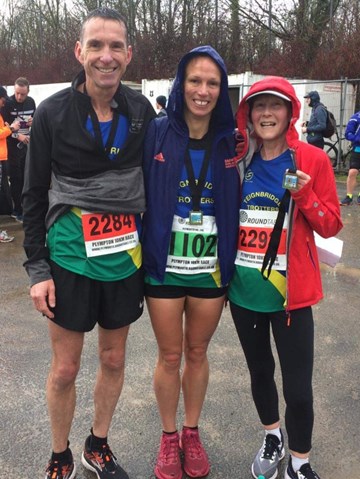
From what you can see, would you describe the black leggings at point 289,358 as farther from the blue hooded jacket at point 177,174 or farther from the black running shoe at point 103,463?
the black running shoe at point 103,463

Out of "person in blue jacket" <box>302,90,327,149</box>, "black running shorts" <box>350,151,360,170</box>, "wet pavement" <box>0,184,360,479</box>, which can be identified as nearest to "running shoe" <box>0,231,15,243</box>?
"wet pavement" <box>0,184,360,479</box>

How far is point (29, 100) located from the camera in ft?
24.5

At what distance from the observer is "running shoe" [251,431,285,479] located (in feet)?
7.94

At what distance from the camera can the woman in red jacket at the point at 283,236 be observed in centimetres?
213

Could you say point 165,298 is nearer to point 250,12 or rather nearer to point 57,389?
point 57,389

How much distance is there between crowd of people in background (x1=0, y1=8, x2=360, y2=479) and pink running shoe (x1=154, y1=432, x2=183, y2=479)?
0.21 metres

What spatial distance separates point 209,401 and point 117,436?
65cm

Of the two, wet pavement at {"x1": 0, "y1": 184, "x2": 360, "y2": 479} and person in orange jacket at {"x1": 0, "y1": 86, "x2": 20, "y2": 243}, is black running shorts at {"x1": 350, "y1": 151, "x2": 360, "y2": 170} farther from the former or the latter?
person in orange jacket at {"x1": 0, "y1": 86, "x2": 20, "y2": 243}

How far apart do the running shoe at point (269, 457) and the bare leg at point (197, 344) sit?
38 cm

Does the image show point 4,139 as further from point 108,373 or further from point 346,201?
point 346,201

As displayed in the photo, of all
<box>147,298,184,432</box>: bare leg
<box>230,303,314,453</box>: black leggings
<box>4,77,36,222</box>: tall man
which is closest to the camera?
<box>230,303,314,453</box>: black leggings

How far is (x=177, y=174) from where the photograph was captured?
7.16 ft

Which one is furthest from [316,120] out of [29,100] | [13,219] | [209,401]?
[209,401]

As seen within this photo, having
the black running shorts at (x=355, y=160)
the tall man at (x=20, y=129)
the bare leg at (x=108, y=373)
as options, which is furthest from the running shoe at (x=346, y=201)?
the bare leg at (x=108, y=373)
